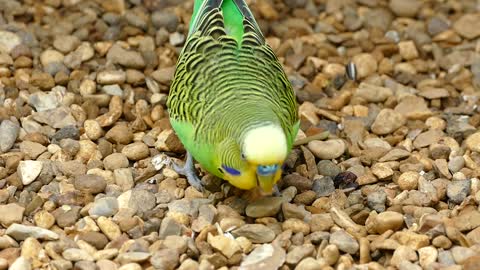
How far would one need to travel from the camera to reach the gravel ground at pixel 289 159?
497 centimetres

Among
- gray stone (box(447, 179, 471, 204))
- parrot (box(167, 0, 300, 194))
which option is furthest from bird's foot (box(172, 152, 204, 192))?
gray stone (box(447, 179, 471, 204))

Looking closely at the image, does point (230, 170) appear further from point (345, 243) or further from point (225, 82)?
point (345, 243)

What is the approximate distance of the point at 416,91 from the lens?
6840mm

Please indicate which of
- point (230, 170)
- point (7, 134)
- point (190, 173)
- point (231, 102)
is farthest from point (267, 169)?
point (7, 134)

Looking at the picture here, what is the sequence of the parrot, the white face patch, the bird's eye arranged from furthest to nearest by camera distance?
the bird's eye < the parrot < the white face patch

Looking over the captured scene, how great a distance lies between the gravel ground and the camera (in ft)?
16.3

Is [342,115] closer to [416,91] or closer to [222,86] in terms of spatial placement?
[416,91]

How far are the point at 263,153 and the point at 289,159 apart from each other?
1.32 metres

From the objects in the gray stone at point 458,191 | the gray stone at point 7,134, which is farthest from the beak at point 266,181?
the gray stone at point 7,134

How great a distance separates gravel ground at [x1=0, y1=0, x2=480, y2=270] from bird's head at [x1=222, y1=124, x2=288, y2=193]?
0.48 m

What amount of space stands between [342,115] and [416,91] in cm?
72

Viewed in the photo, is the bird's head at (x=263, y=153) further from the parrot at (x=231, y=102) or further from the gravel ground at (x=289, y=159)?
the gravel ground at (x=289, y=159)

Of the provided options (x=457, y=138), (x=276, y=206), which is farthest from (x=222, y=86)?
(x=457, y=138)

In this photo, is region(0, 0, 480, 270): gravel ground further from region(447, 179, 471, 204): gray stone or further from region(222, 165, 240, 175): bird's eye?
region(222, 165, 240, 175): bird's eye
